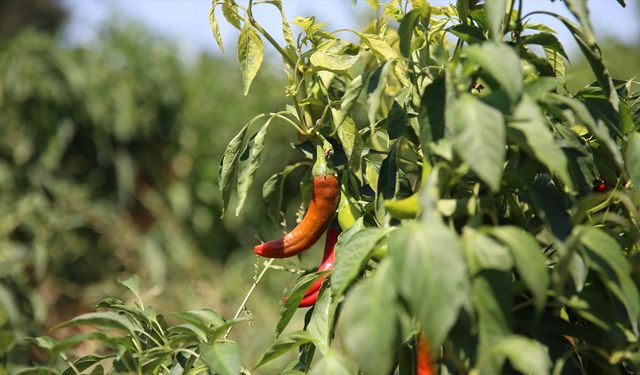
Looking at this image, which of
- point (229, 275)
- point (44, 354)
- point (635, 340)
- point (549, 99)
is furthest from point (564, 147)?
point (229, 275)

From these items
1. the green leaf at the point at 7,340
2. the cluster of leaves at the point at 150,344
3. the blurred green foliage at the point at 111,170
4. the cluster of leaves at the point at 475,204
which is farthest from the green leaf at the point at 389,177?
the blurred green foliage at the point at 111,170

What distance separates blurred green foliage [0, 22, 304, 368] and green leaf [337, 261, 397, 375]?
10.4 ft

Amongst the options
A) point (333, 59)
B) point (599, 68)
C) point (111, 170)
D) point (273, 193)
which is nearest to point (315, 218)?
point (273, 193)

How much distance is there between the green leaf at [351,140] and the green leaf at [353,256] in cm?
23

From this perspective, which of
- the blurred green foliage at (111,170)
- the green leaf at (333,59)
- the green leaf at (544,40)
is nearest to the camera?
the green leaf at (544,40)

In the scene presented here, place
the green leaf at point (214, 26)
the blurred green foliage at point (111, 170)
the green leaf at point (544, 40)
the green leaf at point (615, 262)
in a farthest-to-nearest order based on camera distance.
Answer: the blurred green foliage at point (111, 170), the green leaf at point (214, 26), the green leaf at point (544, 40), the green leaf at point (615, 262)

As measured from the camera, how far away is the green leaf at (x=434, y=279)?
61 cm

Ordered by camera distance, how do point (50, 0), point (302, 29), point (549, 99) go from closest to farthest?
point (549, 99) < point (302, 29) < point (50, 0)

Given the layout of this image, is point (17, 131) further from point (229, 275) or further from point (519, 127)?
point (519, 127)

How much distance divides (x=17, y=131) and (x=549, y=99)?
12.2 feet

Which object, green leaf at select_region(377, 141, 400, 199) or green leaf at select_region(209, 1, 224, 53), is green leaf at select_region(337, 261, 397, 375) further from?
green leaf at select_region(209, 1, 224, 53)

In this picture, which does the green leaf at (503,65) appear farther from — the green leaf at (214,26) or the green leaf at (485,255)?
the green leaf at (214,26)

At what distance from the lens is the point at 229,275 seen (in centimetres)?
437

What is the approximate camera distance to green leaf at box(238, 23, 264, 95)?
1.12 m
